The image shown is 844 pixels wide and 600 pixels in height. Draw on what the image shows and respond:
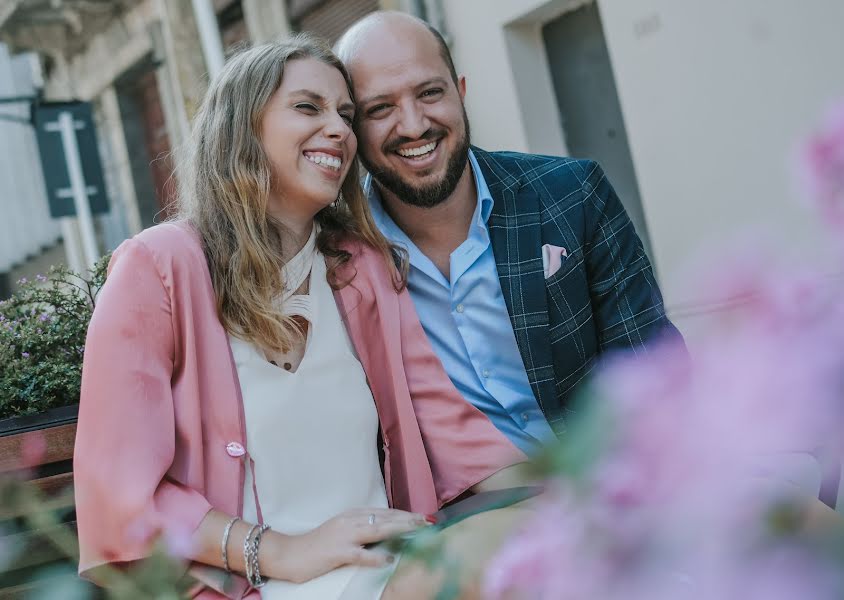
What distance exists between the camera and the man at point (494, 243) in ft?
8.24

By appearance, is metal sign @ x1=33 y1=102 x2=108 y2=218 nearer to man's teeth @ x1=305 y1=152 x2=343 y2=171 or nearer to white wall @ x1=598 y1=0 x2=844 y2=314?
white wall @ x1=598 y1=0 x2=844 y2=314

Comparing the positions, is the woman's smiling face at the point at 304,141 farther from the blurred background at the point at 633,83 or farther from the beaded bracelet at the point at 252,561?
the beaded bracelet at the point at 252,561

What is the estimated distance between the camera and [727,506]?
1.14ft

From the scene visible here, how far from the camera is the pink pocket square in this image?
2.57m

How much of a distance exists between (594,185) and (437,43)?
0.69 m

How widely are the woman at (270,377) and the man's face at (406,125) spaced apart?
7.6 inches

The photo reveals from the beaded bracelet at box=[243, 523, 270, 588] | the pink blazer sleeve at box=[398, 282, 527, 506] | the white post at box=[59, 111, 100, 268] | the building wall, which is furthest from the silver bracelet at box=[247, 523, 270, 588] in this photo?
the white post at box=[59, 111, 100, 268]

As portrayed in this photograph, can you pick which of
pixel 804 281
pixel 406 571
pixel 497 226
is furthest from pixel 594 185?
pixel 804 281

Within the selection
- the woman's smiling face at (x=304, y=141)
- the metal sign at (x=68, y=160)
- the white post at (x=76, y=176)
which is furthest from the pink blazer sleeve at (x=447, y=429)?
the metal sign at (x=68, y=160)

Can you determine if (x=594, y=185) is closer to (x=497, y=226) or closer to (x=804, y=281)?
(x=497, y=226)

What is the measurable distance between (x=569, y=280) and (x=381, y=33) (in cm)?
94

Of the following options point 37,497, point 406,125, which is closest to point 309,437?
point 37,497

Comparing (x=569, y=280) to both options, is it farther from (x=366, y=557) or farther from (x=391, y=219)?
(x=366, y=557)

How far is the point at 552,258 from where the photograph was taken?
2580 millimetres
